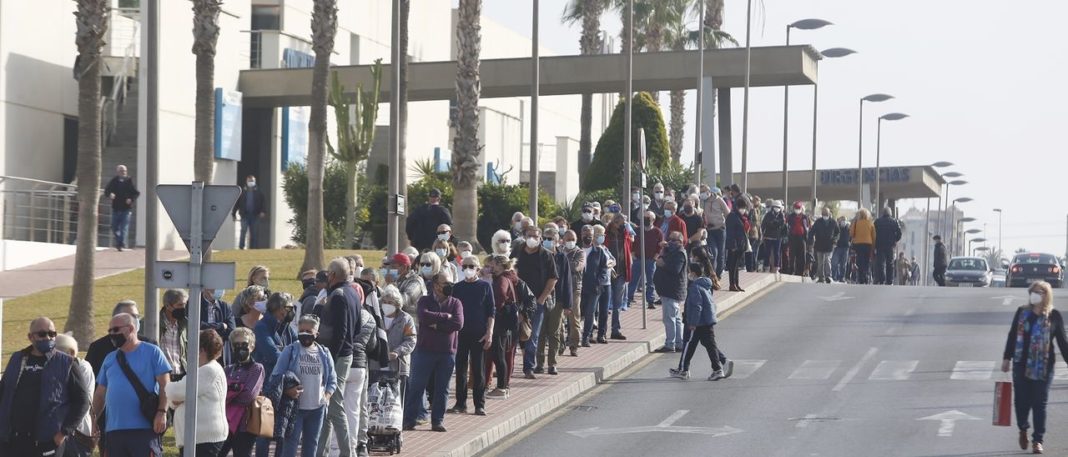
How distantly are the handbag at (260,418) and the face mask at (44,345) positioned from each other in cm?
153

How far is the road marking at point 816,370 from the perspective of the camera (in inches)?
850

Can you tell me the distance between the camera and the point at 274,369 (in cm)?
1314

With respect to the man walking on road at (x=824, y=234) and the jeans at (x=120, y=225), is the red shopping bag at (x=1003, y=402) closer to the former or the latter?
the man walking on road at (x=824, y=234)

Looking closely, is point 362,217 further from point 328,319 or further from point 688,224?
point 328,319

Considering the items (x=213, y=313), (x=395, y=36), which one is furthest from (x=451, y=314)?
(x=395, y=36)

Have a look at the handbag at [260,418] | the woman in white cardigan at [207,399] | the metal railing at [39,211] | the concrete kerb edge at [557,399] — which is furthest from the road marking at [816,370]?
the metal railing at [39,211]

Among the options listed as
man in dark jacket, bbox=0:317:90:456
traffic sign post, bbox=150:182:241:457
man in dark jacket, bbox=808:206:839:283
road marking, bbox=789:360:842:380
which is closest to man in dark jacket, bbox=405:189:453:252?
road marking, bbox=789:360:842:380

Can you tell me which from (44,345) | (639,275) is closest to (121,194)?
(639,275)

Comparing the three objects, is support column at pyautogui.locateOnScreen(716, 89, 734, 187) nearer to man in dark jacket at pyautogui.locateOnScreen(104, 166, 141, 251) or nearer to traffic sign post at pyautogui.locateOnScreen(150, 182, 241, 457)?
man in dark jacket at pyautogui.locateOnScreen(104, 166, 141, 251)

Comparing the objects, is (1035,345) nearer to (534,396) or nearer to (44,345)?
(534,396)

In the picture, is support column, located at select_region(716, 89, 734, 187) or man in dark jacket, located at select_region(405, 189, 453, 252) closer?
man in dark jacket, located at select_region(405, 189, 453, 252)

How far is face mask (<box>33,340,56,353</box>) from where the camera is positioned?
39.0 feet

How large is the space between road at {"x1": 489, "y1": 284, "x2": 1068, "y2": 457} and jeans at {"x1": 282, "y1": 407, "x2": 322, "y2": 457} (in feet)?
9.47

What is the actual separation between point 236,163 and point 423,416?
95.7 feet
